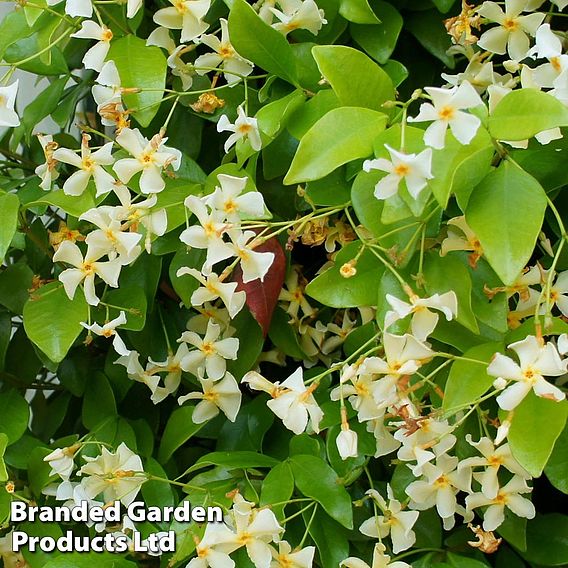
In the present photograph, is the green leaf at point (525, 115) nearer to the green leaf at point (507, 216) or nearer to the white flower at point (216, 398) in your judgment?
the green leaf at point (507, 216)

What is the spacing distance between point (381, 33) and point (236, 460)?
34 cm

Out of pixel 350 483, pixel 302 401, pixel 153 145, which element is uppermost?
pixel 153 145

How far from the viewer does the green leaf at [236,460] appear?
2.10ft

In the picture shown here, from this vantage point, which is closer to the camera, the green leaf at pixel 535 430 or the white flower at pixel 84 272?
the green leaf at pixel 535 430

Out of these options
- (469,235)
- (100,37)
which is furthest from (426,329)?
(100,37)

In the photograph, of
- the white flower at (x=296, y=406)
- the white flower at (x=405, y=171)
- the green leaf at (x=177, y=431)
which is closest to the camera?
the white flower at (x=405, y=171)

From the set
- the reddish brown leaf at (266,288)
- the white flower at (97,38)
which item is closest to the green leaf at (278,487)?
the reddish brown leaf at (266,288)

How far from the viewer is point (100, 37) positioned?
0.64 metres

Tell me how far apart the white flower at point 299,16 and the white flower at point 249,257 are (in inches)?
6.1

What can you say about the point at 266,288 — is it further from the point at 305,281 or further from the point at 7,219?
the point at 7,219

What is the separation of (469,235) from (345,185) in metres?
0.09

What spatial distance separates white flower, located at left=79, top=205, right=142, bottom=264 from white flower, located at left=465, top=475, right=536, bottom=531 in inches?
11.3

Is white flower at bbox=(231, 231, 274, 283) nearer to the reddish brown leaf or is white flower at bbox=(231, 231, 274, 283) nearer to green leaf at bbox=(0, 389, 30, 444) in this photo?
the reddish brown leaf

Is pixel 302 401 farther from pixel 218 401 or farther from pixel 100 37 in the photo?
pixel 100 37
